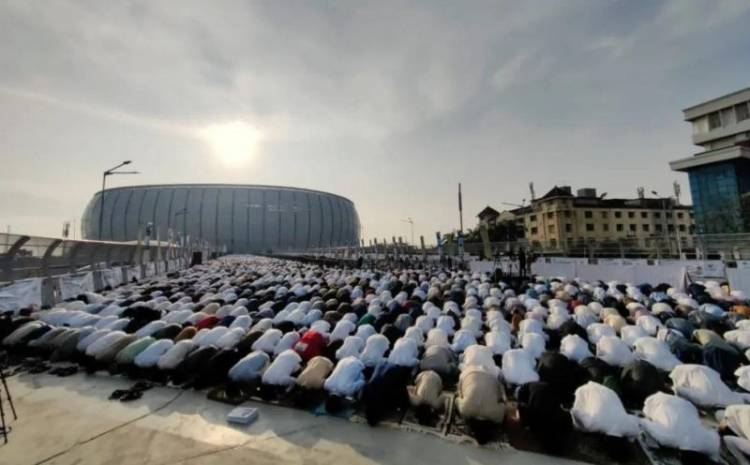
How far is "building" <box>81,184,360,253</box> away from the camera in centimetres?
12650

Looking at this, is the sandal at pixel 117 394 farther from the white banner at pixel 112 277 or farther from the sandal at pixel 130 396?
the white banner at pixel 112 277

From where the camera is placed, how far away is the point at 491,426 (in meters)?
Answer: 7.31

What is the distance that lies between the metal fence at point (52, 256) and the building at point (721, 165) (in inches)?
2611

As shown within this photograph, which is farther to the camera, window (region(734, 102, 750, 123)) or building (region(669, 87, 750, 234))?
window (region(734, 102, 750, 123))

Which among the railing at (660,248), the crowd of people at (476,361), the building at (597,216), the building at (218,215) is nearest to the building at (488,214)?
the building at (597,216)

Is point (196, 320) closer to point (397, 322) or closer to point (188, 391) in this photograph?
point (188, 391)

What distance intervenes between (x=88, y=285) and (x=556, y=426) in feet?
97.7

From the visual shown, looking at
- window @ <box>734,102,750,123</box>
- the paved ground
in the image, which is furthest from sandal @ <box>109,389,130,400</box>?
window @ <box>734,102,750,123</box>

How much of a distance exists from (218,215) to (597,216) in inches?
4516

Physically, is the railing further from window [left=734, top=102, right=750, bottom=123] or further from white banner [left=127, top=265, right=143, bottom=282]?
window [left=734, top=102, right=750, bottom=123]

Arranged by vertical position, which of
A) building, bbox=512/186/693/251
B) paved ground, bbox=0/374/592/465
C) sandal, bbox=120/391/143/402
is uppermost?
building, bbox=512/186/693/251

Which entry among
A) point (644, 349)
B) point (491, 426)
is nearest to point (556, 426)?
point (491, 426)

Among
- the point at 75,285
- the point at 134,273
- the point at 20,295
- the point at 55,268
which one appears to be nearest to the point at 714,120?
the point at 134,273

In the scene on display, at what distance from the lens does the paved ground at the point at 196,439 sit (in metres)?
6.79
